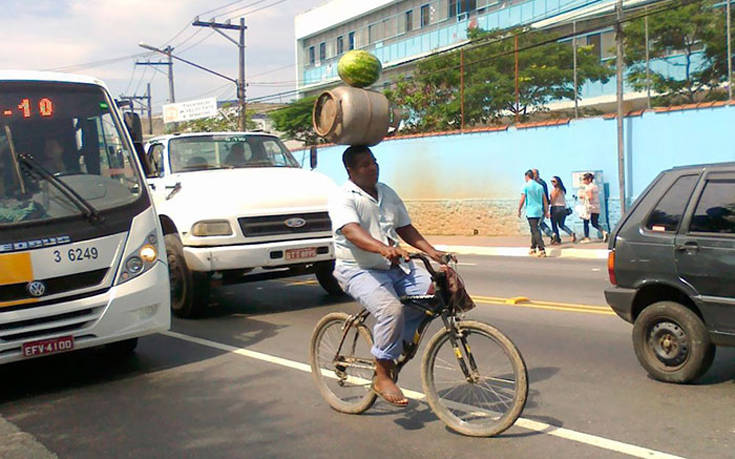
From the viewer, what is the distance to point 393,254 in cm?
457

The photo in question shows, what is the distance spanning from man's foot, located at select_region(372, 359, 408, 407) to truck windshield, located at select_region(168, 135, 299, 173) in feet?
19.5

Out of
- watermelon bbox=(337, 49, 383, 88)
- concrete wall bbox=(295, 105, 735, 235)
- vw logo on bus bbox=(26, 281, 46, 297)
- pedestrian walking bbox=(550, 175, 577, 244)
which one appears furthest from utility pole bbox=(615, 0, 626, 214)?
vw logo on bus bbox=(26, 281, 46, 297)

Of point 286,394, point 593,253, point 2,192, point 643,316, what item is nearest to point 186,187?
point 2,192

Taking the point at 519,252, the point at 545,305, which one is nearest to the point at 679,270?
the point at 545,305

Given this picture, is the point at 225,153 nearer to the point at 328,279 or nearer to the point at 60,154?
the point at 328,279

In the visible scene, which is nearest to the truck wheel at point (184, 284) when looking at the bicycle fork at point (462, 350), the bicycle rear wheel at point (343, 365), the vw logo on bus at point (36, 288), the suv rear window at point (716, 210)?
the vw logo on bus at point (36, 288)

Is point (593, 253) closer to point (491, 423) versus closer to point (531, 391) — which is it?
point (531, 391)

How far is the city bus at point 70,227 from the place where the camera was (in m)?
5.98

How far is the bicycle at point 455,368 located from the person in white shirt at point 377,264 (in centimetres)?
11

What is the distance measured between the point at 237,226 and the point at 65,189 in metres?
2.69

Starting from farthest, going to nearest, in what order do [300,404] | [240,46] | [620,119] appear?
[240,46] → [620,119] → [300,404]

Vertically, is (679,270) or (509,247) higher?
(679,270)

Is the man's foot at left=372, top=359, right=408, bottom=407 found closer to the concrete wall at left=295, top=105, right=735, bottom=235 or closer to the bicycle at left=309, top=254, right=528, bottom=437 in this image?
the bicycle at left=309, top=254, right=528, bottom=437

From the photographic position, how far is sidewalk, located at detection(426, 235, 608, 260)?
16.8 metres
